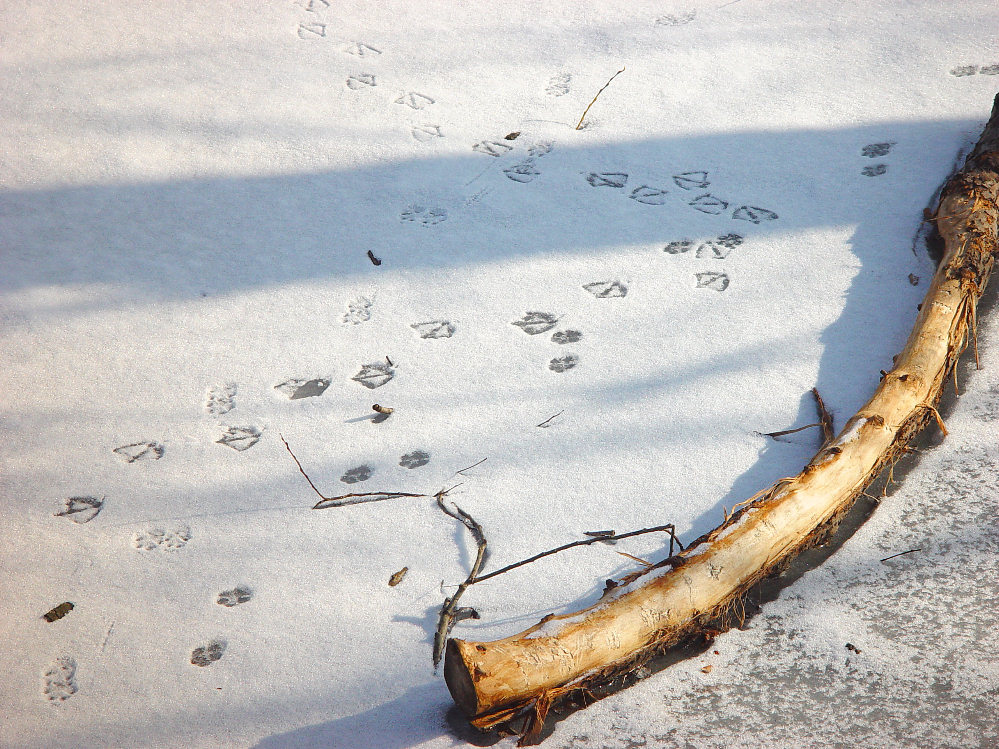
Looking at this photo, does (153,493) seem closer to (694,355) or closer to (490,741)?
(490,741)

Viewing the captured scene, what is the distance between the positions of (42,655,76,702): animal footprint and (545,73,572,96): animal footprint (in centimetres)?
256

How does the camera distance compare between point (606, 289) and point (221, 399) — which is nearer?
point (221, 399)

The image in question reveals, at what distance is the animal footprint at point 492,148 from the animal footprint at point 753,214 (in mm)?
887

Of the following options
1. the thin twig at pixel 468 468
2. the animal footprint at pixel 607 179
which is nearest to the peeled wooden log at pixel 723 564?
the thin twig at pixel 468 468

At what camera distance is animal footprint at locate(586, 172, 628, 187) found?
265 centimetres

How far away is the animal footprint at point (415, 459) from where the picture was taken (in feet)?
6.13

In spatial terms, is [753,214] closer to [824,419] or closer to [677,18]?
[824,419]

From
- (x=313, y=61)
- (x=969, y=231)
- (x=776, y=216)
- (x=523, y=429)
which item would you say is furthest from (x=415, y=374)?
(x=313, y=61)

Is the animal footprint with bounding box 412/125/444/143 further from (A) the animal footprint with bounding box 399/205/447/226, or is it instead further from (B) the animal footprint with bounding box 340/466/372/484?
(B) the animal footprint with bounding box 340/466/372/484

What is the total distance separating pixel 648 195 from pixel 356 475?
4.71 feet

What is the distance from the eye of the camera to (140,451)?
1953 mm

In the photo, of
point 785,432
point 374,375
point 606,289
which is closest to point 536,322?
point 606,289

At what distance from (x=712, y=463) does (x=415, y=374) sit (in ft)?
2.72

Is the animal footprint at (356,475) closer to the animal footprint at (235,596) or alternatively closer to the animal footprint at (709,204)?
the animal footprint at (235,596)
